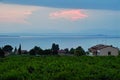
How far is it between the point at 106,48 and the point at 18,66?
21.5m

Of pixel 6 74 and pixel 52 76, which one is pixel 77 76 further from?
pixel 6 74

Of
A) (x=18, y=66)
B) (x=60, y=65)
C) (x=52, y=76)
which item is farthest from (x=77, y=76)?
(x=18, y=66)

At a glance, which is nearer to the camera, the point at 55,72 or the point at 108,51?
the point at 55,72

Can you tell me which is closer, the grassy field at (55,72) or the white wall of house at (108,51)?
the grassy field at (55,72)

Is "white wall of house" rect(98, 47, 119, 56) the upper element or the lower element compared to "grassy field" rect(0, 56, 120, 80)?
upper

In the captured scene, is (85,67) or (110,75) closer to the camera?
(110,75)

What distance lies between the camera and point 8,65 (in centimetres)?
1249

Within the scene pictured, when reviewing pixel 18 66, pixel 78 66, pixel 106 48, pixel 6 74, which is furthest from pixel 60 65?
pixel 106 48

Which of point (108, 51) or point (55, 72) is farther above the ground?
point (108, 51)

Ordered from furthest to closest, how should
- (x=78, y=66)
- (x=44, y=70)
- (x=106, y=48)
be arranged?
(x=106, y=48)
(x=78, y=66)
(x=44, y=70)

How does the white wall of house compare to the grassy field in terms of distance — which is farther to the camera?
the white wall of house

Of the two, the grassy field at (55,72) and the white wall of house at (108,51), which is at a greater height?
the white wall of house at (108,51)

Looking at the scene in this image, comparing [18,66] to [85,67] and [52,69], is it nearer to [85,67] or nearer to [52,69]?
[52,69]

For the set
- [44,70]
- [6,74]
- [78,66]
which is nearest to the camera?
[6,74]
